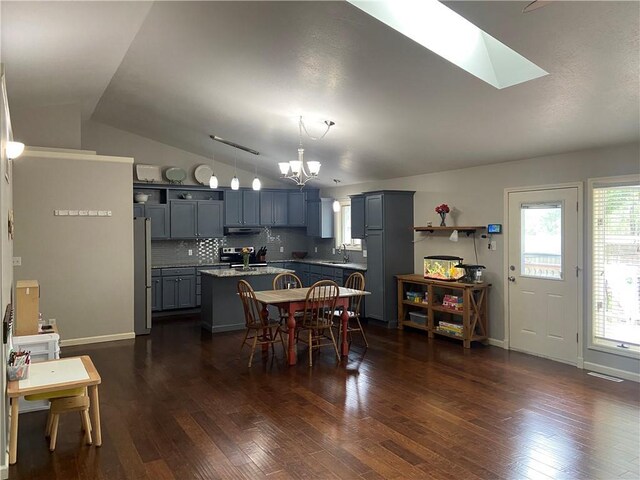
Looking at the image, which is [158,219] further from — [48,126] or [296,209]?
[296,209]

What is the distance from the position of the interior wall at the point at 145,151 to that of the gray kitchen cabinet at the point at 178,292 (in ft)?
5.87

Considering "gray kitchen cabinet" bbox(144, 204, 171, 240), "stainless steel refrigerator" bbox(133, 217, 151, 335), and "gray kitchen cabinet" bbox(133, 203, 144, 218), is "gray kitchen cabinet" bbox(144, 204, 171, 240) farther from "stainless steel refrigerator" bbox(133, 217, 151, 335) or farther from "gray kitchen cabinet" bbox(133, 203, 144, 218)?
"stainless steel refrigerator" bbox(133, 217, 151, 335)

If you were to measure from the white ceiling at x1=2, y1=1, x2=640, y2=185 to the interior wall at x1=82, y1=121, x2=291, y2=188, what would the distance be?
67.5 inches

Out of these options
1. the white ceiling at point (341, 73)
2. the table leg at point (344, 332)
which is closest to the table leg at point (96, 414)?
the white ceiling at point (341, 73)

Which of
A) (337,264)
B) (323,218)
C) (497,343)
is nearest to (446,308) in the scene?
(497,343)

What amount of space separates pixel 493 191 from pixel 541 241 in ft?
2.87

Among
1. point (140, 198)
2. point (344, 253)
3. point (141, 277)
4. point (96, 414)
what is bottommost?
point (96, 414)

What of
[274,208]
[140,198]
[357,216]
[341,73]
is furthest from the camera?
[274,208]

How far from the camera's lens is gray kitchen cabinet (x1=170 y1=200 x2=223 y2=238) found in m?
8.26

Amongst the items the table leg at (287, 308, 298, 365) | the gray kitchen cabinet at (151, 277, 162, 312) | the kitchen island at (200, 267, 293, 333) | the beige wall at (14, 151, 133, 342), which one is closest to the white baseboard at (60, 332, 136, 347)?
the beige wall at (14, 151, 133, 342)

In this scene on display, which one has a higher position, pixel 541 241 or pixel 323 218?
pixel 323 218

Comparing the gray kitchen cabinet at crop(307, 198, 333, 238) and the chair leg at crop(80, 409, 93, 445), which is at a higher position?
the gray kitchen cabinet at crop(307, 198, 333, 238)

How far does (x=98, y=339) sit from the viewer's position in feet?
20.4

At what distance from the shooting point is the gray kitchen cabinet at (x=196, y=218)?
8258 mm
